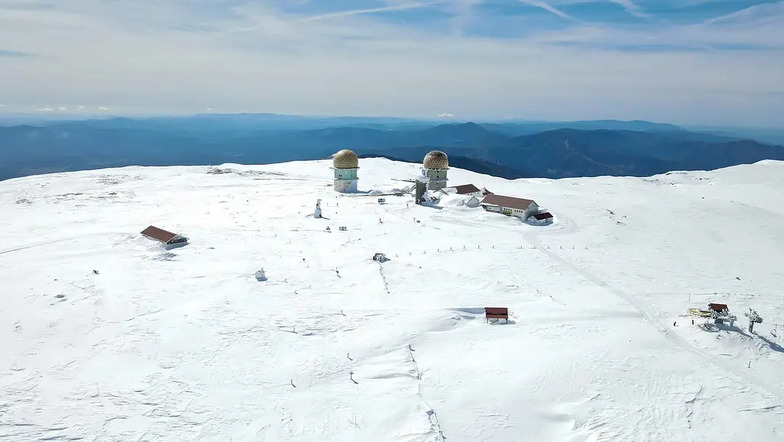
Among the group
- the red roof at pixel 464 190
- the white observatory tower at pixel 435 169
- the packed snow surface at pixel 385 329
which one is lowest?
the packed snow surface at pixel 385 329

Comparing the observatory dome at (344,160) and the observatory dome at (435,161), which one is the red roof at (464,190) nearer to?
the observatory dome at (435,161)

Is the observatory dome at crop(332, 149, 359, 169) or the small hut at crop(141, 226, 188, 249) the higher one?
the observatory dome at crop(332, 149, 359, 169)

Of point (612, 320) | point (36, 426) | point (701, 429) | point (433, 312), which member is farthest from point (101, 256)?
point (701, 429)

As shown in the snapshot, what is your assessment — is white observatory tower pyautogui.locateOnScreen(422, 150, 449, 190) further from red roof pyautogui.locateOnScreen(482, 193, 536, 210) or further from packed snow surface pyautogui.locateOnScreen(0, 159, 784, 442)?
packed snow surface pyautogui.locateOnScreen(0, 159, 784, 442)

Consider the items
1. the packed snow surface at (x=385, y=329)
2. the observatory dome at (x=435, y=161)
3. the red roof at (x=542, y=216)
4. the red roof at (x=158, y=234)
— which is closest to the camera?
the packed snow surface at (x=385, y=329)

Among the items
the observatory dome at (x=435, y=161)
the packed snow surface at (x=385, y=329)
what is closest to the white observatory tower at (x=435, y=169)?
the observatory dome at (x=435, y=161)

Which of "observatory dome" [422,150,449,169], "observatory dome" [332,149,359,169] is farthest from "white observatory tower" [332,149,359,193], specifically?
"observatory dome" [422,150,449,169]

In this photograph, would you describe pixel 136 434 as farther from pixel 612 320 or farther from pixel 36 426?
pixel 612 320
